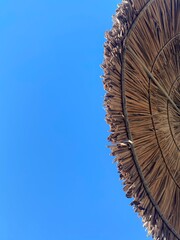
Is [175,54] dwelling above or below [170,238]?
above

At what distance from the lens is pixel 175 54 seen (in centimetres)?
195

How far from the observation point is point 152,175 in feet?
5.12

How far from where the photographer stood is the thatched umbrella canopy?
1422 millimetres

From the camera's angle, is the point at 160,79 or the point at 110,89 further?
the point at 160,79

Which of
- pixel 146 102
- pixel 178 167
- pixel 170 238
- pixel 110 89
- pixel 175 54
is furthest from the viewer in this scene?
pixel 175 54

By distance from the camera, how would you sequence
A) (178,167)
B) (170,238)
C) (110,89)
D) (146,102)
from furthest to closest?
(178,167) → (146,102) → (170,238) → (110,89)

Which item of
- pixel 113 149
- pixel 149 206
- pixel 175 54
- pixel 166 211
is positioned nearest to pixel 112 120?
pixel 113 149

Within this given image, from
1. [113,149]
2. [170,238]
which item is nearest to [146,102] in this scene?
[113,149]

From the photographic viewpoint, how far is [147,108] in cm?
164

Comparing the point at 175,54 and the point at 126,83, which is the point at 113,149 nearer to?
the point at 126,83

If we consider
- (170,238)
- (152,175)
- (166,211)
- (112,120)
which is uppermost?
(112,120)

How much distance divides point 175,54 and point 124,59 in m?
0.67

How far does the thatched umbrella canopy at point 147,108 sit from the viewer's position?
142cm

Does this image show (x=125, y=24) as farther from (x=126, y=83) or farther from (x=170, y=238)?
(x=170, y=238)
